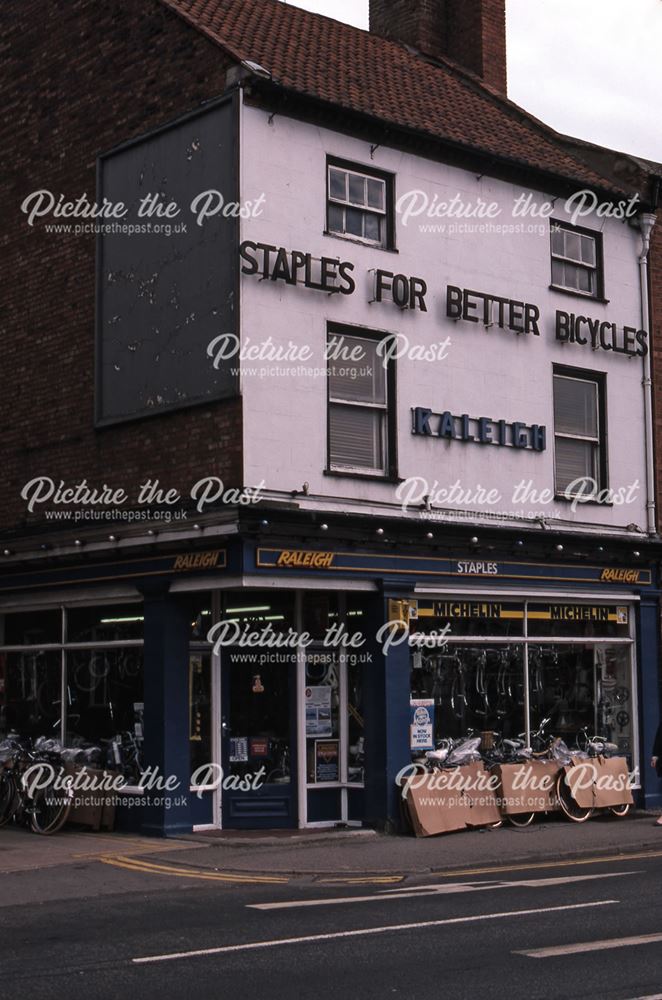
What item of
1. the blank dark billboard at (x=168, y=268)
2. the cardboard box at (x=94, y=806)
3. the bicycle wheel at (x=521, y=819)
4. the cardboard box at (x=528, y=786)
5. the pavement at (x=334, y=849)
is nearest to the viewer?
the pavement at (x=334, y=849)

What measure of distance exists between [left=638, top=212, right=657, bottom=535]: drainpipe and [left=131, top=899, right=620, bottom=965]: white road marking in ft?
33.8

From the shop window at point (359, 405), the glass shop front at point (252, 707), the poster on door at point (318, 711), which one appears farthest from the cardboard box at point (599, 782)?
the shop window at point (359, 405)

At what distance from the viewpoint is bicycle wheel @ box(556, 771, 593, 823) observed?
18.7m

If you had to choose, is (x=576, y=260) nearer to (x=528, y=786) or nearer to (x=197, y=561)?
(x=528, y=786)

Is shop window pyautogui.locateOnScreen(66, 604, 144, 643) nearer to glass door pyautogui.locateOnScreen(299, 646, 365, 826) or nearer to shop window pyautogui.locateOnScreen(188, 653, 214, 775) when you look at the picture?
shop window pyautogui.locateOnScreen(188, 653, 214, 775)

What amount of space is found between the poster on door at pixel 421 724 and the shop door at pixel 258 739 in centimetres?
157

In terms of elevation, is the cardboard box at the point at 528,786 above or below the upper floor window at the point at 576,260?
below

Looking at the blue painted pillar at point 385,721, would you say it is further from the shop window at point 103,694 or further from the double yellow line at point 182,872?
the double yellow line at point 182,872

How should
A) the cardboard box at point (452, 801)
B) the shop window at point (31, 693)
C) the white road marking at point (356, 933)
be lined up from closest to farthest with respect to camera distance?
the white road marking at point (356, 933), the cardboard box at point (452, 801), the shop window at point (31, 693)

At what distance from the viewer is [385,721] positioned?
57.1 ft

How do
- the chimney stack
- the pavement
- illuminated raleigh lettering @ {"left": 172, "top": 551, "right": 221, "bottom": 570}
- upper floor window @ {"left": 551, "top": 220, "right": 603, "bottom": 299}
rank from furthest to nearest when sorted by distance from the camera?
the chimney stack, upper floor window @ {"left": 551, "top": 220, "right": 603, "bottom": 299}, illuminated raleigh lettering @ {"left": 172, "top": 551, "right": 221, "bottom": 570}, the pavement

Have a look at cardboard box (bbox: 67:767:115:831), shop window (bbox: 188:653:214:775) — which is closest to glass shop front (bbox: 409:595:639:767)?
shop window (bbox: 188:653:214:775)

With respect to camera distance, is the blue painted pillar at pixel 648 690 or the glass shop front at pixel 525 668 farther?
the blue painted pillar at pixel 648 690

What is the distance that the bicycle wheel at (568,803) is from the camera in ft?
61.3
